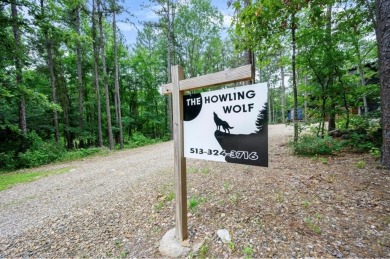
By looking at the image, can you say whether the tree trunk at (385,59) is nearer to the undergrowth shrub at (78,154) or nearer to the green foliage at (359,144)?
the green foliage at (359,144)

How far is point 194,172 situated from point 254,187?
5.76 ft

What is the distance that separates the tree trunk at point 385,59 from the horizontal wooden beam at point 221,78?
330cm

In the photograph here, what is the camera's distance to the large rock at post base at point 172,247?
2.21 m

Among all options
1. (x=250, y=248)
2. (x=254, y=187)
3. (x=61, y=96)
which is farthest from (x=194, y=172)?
(x=61, y=96)

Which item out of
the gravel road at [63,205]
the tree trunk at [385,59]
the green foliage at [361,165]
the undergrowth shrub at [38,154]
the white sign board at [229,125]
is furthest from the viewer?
the undergrowth shrub at [38,154]

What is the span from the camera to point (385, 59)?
10.7 ft

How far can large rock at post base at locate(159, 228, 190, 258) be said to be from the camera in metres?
2.21

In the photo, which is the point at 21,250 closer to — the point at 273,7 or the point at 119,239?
the point at 119,239

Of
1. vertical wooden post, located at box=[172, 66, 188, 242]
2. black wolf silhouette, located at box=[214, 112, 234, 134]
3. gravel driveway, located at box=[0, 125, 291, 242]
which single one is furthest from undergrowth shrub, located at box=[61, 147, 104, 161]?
black wolf silhouette, located at box=[214, 112, 234, 134]

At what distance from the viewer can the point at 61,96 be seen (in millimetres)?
14258

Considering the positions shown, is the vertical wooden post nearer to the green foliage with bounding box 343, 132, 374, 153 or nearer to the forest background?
the forest background

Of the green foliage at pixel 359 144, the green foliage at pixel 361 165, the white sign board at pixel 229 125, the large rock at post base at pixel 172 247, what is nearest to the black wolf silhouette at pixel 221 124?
the white sign board at pixel 229 125

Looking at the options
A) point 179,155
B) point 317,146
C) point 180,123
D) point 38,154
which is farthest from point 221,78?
point 38,154

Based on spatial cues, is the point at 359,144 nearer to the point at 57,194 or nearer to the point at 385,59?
the point at 385,59
